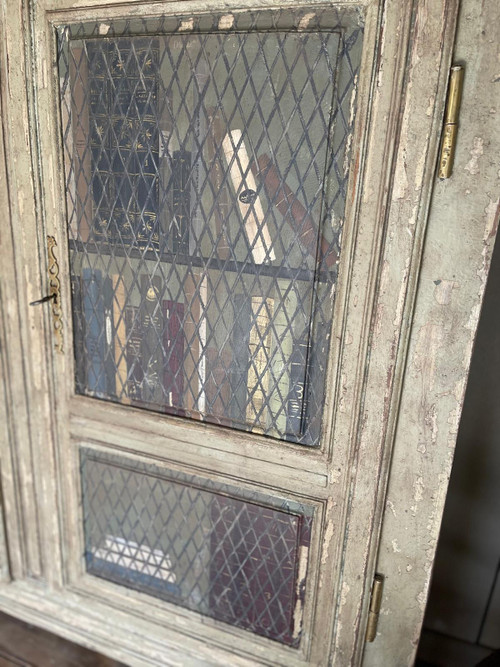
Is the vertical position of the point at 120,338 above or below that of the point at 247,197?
below

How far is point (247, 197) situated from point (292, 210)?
0.09m

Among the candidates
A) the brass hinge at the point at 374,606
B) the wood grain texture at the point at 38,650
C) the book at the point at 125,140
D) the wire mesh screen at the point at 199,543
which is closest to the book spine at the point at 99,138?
the book at the point at 125,140

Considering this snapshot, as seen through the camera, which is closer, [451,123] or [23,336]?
[451,123]

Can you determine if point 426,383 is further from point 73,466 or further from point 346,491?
point 73,466

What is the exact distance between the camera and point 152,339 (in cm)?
117

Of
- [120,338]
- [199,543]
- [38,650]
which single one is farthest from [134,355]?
[38,650]

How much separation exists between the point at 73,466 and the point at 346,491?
0.68 m

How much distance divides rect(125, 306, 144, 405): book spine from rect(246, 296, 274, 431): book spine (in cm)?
26

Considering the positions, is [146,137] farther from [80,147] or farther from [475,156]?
[475,156]

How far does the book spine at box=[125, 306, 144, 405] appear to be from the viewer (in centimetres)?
117

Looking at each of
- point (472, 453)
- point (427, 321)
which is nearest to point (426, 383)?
point (427, 321)

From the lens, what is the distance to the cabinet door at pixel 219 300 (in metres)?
0.92

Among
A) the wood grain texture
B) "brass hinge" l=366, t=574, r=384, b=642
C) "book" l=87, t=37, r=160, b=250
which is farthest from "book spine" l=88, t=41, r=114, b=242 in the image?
the wood grain texture

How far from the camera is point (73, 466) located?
1.34m
